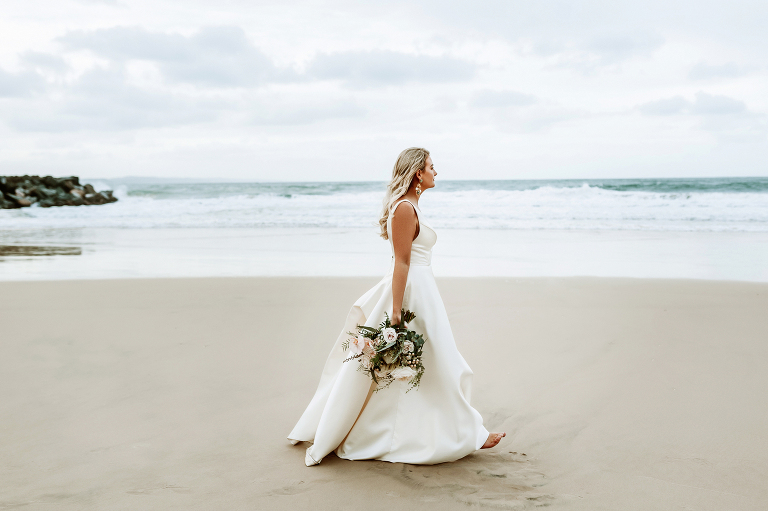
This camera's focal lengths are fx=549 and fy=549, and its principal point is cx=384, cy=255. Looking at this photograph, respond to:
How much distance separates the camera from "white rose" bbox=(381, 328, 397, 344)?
3.02m

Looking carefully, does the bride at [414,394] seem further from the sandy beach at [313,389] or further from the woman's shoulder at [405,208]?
the sandy beach at [313,389]

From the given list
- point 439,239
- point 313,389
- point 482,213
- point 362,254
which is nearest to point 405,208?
point 313,389

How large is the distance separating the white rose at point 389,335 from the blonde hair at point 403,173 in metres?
0.67

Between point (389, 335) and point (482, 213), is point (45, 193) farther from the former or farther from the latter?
point (389, 335)

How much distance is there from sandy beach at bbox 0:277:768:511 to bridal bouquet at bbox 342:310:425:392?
0.60 metres

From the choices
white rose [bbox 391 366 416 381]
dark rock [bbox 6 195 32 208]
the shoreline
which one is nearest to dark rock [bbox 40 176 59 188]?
dark rock [bbox 6 195 32 208]

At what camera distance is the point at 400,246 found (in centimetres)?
311

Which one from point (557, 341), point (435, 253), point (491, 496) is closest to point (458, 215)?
point (435, 253)

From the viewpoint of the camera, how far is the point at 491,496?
2932 mm

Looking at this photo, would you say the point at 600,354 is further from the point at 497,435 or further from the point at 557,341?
the point at 497,435

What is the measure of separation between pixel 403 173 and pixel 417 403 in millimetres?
1354

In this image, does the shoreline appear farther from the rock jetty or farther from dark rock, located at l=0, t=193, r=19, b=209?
the rock jetty

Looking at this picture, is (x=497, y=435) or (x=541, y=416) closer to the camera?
(x=497, y=435)

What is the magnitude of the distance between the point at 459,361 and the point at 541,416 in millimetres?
1285
